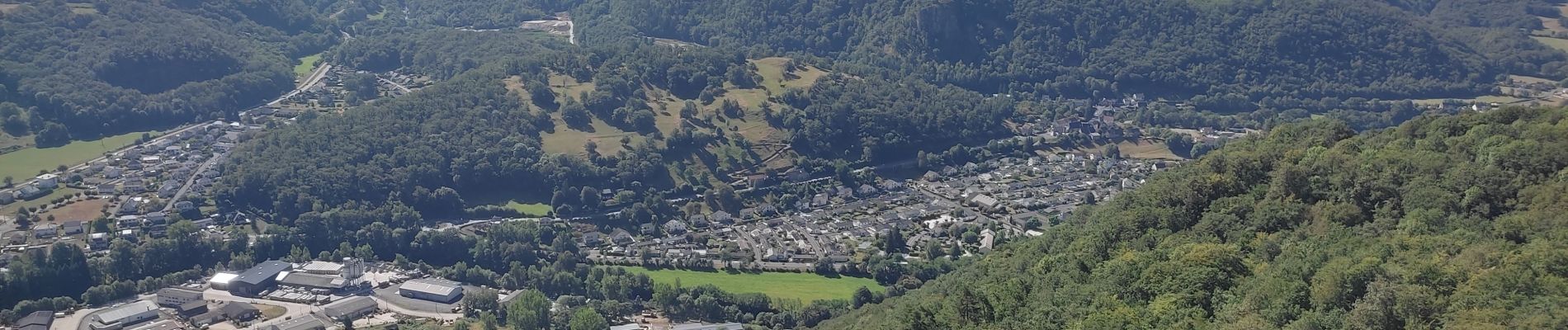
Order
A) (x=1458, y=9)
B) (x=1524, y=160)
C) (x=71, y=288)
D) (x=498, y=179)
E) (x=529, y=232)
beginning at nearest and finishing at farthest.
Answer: (x=1524, y=160), (x=71, y=288), (x=529, y=232), (x=498, y=179), (x=1458, y=9)

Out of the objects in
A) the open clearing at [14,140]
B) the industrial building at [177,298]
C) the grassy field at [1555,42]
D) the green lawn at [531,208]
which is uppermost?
the industrial building at [177,298]

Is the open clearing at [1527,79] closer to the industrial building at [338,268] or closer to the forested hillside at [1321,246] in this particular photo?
the forested hillside at [1321,246]

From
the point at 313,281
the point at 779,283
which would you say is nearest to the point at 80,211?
the point at 313,281

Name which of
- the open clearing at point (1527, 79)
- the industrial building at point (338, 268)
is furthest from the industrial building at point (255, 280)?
the open clearing at point (1527, 79)

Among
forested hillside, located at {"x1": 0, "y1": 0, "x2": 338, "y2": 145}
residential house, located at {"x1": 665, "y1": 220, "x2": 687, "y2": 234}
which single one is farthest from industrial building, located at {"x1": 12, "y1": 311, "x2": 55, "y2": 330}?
forested hillside, located at {"x1": 0, "y1": 0, "x2": 338, "y2": 145}

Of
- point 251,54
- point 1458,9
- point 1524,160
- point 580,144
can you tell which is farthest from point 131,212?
point 1458,9

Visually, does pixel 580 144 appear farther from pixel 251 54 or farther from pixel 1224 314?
pixel 1224 314
